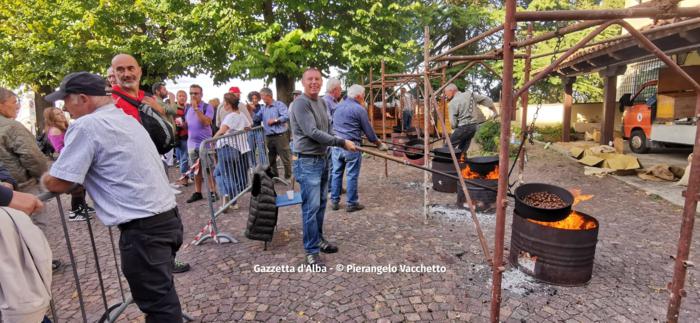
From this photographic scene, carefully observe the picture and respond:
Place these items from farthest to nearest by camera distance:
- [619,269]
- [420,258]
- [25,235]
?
[420,258] < [619,269] < [25,235]

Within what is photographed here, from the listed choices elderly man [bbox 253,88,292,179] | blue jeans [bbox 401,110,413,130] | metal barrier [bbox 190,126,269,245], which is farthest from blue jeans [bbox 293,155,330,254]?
blue jeans [bbox 401,110,413,130]

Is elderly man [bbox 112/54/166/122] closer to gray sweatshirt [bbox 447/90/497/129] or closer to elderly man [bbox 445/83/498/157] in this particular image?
elderly man [bbox 445/83/498/157]

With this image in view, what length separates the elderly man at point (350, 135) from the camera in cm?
599

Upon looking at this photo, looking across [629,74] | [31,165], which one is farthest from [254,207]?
[629,74]

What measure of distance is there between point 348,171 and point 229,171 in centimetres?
200

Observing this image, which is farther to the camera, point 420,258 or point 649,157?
point 649,157

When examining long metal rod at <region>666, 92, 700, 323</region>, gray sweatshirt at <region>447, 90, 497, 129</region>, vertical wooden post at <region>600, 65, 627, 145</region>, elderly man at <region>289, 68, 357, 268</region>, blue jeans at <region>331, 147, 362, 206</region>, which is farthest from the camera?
vertical wooden post at <region>600, 65, 627, 145</region>

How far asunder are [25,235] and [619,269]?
512cm

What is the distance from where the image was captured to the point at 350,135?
20.1 ft

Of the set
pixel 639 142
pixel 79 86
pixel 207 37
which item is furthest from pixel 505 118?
pixel 207 37

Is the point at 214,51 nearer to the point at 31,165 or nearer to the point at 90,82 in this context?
the point at 31,165

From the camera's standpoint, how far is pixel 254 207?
453cm

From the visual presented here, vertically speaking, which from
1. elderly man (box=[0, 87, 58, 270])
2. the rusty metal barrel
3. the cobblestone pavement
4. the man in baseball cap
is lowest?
the cobblestone pavement

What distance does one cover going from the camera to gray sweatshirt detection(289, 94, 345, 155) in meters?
4.01
